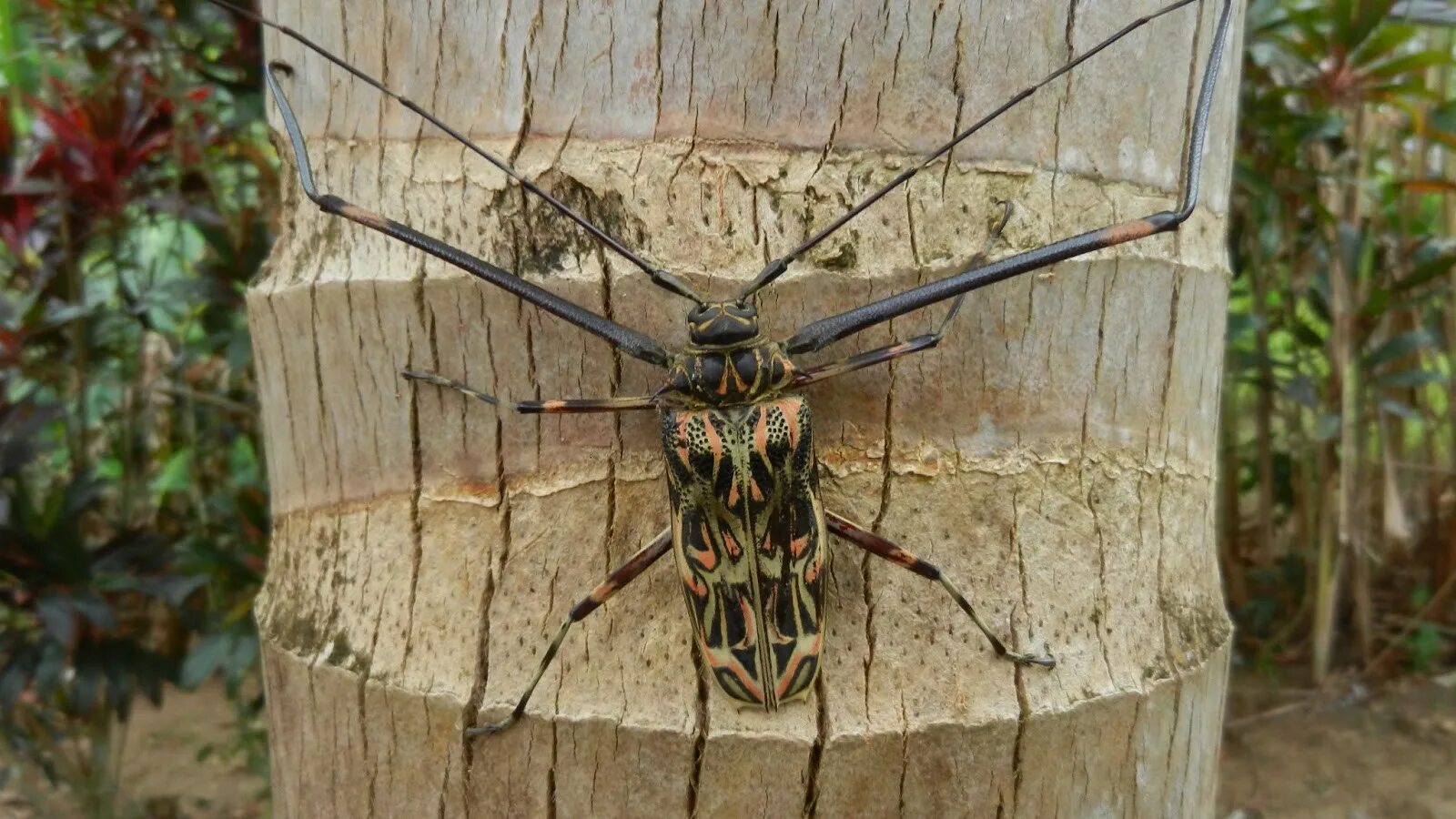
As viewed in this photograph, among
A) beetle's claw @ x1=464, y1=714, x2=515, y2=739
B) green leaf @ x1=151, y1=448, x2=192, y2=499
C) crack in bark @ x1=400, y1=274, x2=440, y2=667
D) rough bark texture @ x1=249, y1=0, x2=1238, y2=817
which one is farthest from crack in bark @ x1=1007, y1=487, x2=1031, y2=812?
green leaf @ x1=151, y1=448, x2=192, y2=499

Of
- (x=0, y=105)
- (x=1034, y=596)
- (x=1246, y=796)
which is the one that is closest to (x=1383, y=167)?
(x=1246, y=796)

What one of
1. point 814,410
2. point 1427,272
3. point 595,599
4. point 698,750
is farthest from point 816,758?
point 1427,272

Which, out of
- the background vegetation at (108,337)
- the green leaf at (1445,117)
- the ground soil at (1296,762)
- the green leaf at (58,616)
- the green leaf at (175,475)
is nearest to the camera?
the green leaf at (58,616)

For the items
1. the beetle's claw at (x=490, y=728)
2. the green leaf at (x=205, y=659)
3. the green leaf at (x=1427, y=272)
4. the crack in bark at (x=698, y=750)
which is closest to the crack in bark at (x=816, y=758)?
the crack in bark at (x=698, y=750)

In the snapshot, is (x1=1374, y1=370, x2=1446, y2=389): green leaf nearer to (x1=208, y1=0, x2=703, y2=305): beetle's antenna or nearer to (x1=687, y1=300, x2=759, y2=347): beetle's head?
(x1=687, y1=300, x2=759, y2=347): beetle's head

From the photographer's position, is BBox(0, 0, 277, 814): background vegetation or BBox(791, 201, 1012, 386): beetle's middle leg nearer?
BBox(791, 201, 1012, 386): beetle's middle leg

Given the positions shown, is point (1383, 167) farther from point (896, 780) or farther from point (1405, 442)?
point (896, 780)

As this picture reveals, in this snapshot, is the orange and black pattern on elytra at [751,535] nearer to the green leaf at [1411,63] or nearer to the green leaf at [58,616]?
the green leaf at [58,616]
